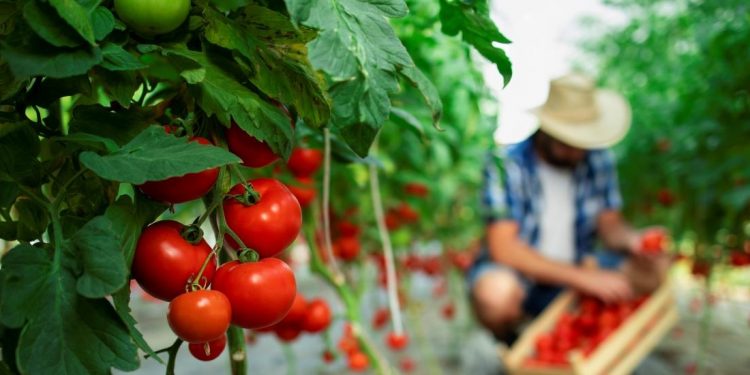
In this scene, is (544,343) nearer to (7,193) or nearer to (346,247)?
(346,247)

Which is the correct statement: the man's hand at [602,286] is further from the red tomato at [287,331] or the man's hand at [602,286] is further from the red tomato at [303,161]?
the red tomato at [303,161]

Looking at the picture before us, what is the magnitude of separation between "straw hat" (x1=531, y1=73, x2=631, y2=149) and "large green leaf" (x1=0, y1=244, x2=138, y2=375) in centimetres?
231

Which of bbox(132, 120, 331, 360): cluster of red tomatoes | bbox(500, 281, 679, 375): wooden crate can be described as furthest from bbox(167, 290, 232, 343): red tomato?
bbox(500, 281, 679, 375): wooden crate

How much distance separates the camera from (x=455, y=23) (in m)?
0.61

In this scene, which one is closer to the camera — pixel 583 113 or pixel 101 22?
pixel 101 22

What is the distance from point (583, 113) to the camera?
275 cm

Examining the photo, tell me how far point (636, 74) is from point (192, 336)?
3433 mm

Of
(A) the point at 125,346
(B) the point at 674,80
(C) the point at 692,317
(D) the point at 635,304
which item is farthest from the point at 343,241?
(C) the point at 692,317

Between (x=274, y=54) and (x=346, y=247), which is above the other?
(x=274, y=54)

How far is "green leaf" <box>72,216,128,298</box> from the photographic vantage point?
409mm

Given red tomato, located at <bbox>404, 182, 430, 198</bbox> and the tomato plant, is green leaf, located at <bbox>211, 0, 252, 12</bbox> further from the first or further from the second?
red tomato, located at <bbox>404, 182, 430, 198</bbox>

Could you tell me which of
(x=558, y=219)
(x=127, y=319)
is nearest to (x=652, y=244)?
(x=558, y=219)

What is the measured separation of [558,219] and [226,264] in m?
2.53

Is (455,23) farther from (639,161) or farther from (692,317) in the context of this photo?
(692,317)
